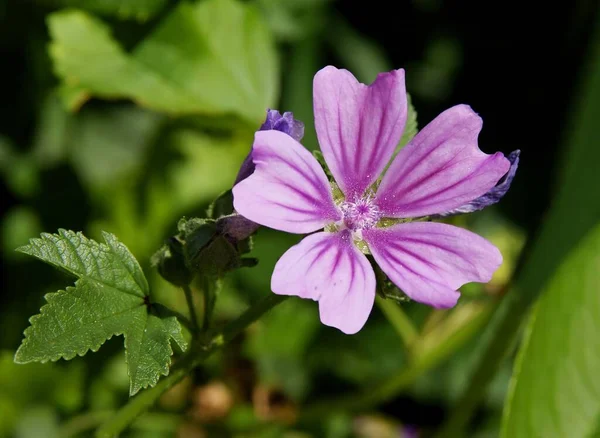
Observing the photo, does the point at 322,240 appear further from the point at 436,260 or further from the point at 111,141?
the point at 111,141

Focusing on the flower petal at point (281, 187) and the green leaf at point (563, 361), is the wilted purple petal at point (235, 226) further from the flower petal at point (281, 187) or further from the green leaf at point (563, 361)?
the green leaf at point (563, 361)

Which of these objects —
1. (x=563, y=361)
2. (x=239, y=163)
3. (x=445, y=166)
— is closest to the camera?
(x=445, y=166)

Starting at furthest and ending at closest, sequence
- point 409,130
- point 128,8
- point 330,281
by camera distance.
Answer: point 128,8
point 409,130
point 330,281

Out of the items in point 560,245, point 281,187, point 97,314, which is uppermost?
point 560,245

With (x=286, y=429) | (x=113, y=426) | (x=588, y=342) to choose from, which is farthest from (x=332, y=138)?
(x=286, y=429)

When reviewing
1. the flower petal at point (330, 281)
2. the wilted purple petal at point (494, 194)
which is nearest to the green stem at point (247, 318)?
the flower petal at point (330, 281)

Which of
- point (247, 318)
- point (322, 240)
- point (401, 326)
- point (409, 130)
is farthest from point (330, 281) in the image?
point (401, 326)

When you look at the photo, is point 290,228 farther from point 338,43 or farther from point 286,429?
point 338,43
